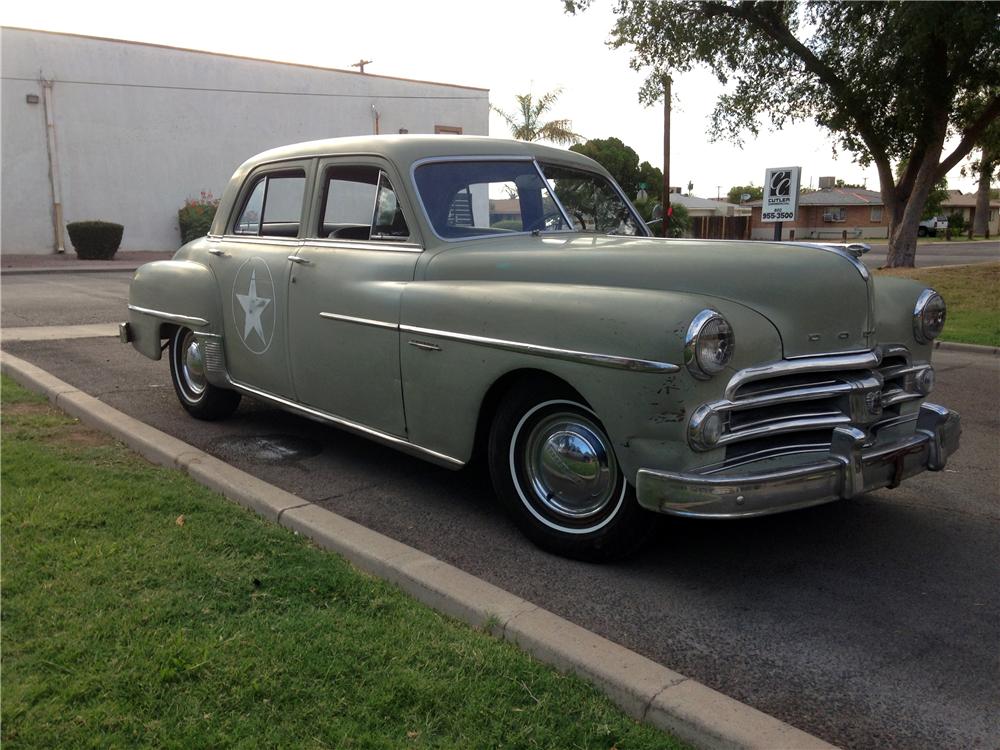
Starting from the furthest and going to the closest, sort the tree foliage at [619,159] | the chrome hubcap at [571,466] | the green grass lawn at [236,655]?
the tree foliage at [619,159] < the chrome hubcap at [571,466] < the green grass lawn at [236,655]

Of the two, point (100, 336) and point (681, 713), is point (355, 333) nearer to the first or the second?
point (681, 713)

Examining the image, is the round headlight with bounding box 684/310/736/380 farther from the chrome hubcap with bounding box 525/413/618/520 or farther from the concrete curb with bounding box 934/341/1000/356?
the concrete curb with bounding box 934/341/1000/356

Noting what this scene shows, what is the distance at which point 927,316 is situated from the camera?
407cm

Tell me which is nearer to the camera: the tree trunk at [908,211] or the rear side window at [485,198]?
the rear side window at [485,198]

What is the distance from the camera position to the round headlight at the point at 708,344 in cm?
313

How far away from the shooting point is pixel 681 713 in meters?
2.49

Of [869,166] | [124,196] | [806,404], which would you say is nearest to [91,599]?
[806,404]

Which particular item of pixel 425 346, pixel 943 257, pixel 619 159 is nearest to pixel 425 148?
pixel 425 346

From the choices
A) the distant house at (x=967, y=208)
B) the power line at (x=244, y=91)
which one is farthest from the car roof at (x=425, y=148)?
the distant house at (x=967, y=208)

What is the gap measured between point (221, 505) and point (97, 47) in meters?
25.3

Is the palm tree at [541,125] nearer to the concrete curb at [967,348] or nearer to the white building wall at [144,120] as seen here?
the white building wall at [144,120]

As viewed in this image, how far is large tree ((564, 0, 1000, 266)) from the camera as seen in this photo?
47.6 feet

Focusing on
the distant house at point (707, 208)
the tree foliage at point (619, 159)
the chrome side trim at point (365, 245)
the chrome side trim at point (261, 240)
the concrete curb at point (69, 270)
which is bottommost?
the concrete curb at point (69, 270)

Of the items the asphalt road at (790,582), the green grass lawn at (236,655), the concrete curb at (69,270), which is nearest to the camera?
the green grass lawn at (236,655)
